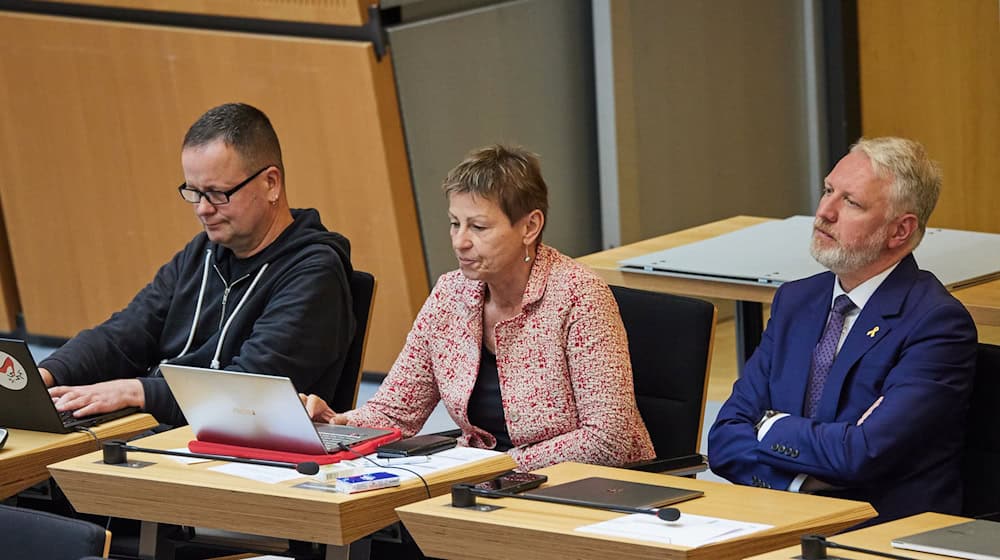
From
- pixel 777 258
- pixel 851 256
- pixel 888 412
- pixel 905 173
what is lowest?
pixel 888 412

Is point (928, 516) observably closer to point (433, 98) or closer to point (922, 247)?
point (922, 247)

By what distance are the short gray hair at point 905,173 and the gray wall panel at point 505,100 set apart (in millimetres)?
3306

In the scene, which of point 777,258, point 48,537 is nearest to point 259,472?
point 48,537

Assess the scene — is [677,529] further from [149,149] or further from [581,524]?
[149,149]

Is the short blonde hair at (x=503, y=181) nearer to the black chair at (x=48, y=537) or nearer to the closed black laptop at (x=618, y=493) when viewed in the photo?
the closed black laptop at (x=618, y=493)

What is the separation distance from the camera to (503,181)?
3469 millimetres

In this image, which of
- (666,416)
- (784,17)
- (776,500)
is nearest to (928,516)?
(776,500)

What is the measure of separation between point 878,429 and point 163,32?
175 inches

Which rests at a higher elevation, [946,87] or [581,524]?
[946,87]

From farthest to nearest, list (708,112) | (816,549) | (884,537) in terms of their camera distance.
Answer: (708,112) < (884,537) < (816,549)

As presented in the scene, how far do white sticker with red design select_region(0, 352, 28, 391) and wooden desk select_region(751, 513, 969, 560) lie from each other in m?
1.78

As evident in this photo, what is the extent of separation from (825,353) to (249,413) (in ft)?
3.83

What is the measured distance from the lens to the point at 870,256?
129 inches

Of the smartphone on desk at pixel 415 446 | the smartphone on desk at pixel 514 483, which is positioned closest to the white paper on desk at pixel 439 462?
the smartphone on desk at pixel 415 446
